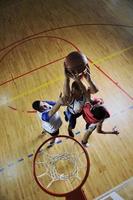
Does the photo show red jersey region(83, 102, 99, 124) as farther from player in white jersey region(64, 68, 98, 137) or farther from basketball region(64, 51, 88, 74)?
basketball region(64, 51, 88, 74)

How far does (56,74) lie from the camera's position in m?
5.62

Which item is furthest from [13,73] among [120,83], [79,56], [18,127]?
[79,56]

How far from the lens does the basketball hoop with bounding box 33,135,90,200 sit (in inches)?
157

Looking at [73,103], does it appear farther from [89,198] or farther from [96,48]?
[96,48]

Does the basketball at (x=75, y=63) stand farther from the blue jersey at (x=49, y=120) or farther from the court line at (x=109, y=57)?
the court line at (x=109, y=57)

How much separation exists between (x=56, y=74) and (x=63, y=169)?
2000mm

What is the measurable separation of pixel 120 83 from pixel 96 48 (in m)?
1.05

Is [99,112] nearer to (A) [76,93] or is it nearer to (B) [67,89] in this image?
(A) [76,93]

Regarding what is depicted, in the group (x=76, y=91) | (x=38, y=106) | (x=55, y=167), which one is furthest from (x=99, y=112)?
(x=55, y=167)

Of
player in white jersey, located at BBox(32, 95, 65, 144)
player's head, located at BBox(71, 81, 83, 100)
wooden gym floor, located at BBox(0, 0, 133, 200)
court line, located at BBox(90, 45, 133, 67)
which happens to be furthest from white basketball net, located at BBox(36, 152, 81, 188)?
court line, located at BBox(90, 45, 133, 67)

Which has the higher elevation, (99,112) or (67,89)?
(67,89)

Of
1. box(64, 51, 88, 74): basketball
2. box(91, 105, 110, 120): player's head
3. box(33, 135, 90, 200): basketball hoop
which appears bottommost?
box(33, 135, 90, 200): basketball hoop

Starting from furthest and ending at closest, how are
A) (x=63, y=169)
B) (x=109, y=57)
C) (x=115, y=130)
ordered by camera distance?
1. (x=109, y=57)
2. (x=115, y=130)
3. (x=63, y=169)

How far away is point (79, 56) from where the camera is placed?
3.25 meters
